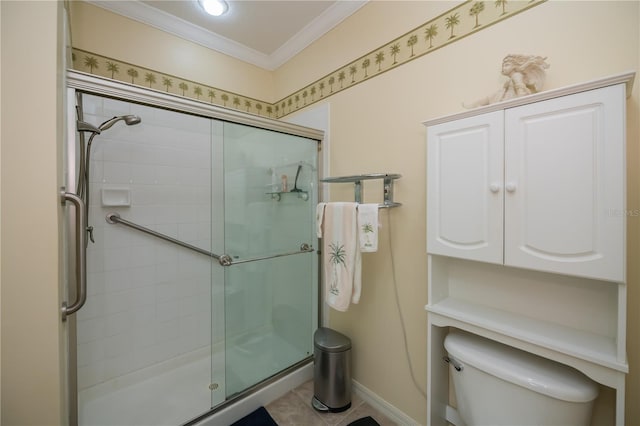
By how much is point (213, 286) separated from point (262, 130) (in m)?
Answer: 1.01

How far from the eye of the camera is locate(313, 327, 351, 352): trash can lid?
1.47m

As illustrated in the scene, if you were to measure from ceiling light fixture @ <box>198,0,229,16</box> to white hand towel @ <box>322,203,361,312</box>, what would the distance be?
56.8 inches

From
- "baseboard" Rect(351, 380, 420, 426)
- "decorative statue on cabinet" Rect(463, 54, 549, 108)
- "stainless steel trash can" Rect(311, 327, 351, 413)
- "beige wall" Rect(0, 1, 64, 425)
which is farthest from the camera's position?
"stainless steel trash can" Rect(311, 327, 351, 413)

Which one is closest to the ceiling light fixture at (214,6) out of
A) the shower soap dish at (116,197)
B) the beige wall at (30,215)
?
the beige wall at (30,215)

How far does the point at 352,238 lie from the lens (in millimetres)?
1325

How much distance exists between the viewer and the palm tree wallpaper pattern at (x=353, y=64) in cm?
109

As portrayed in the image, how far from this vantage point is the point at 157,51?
1.76m

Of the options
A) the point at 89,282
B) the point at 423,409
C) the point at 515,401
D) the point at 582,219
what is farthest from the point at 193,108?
the point at 423,409

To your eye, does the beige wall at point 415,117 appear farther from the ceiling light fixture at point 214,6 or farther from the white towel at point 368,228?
the ceiling light fixture at point 214,6

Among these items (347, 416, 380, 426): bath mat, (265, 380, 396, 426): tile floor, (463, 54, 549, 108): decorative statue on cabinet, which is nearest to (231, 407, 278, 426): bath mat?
(265, 380, 396, 426): tile floor

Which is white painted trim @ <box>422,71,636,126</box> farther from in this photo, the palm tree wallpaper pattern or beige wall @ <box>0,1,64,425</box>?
beige wall @ <box>0,1,64,425</box>

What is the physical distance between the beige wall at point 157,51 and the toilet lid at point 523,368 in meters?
2.30

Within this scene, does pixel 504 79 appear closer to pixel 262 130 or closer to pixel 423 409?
pixel 262 130

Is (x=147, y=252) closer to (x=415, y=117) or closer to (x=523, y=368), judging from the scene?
(x=415, y=117)
